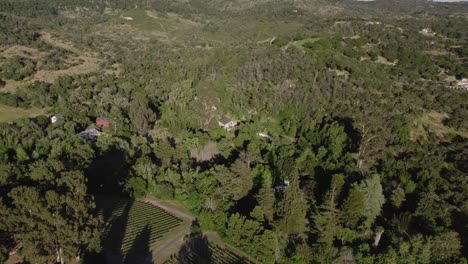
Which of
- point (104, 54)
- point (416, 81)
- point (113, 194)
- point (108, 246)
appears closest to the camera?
point (108, 246)

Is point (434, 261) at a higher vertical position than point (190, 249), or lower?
higher

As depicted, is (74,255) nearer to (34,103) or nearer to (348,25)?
(34,103)

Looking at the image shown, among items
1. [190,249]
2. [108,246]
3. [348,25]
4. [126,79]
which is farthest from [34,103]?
[348,25]

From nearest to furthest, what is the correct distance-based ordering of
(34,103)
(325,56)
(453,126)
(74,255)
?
(74,255) → (453,126) → (34,103) → (325,56)

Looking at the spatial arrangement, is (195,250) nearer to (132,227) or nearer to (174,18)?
(132,227)

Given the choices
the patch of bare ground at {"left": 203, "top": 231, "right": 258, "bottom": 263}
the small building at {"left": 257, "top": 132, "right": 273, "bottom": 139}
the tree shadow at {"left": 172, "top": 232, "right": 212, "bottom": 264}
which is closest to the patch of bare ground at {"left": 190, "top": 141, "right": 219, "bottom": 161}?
the small building at {"left": 257, "top": 132, "right": 273, "bottom": 139}

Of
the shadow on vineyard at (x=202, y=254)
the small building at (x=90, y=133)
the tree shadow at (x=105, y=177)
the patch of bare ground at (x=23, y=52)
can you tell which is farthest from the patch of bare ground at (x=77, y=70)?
the shadow on vineyard at (x=202, y=254)

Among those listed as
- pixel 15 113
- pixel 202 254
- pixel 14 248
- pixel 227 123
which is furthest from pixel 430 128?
pixel 15 113
